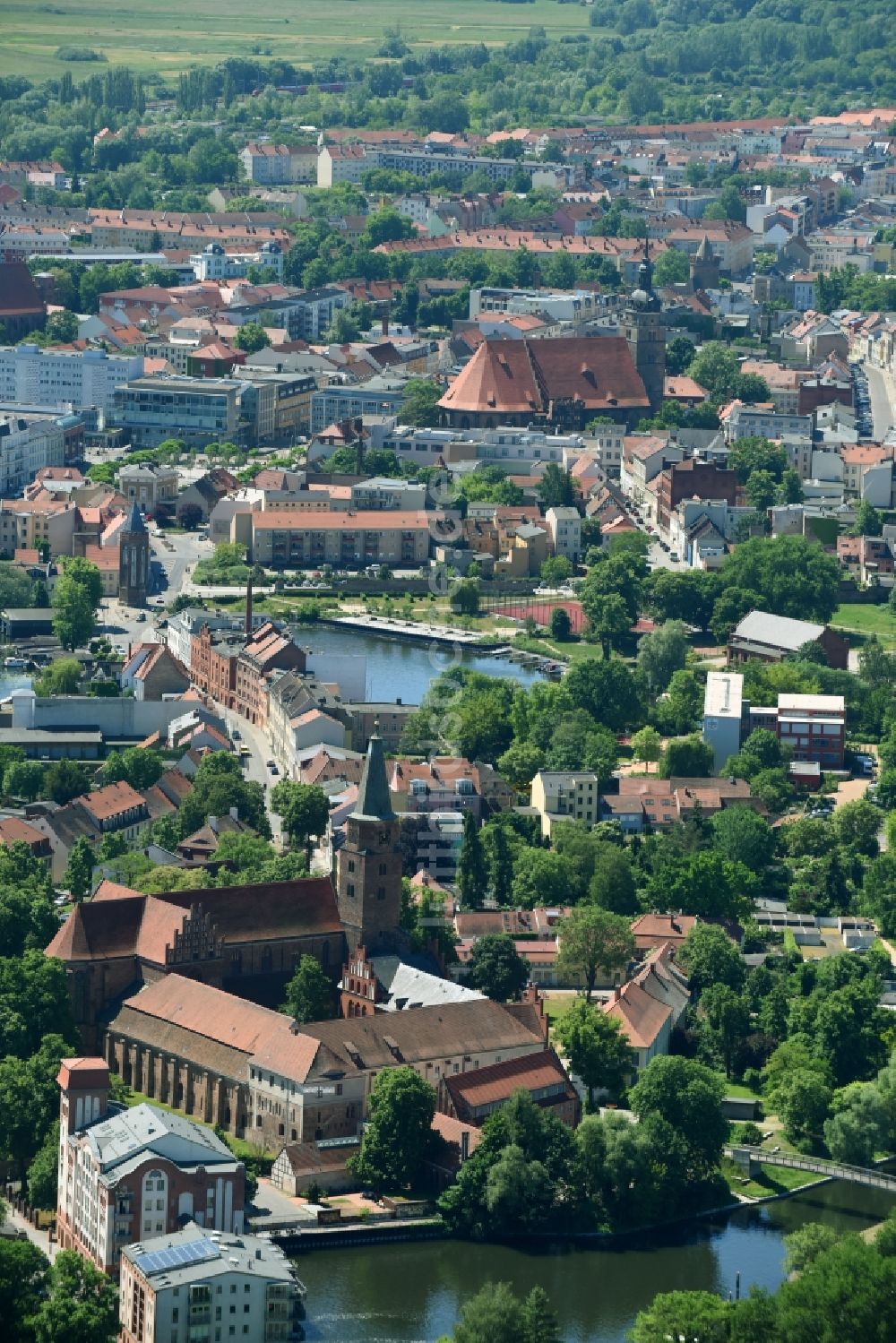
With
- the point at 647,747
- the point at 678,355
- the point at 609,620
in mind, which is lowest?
the point at 678,355

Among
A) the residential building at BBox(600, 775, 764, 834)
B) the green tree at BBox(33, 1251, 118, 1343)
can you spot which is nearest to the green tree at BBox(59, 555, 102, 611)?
the residential building at BBox(600, 775, 764, 834)

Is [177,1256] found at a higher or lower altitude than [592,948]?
higher

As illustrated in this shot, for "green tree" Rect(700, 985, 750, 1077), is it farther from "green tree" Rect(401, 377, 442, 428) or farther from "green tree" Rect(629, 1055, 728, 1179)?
"green tree" Rect(401, 377, 442, 428)

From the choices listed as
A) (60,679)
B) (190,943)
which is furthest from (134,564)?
(190,943)

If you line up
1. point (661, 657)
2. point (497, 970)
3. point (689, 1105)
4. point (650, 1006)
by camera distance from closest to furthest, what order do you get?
point (689, 1105), point (650, 1006), point (497, 970), point (661, 657)

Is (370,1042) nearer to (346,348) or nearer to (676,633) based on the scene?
(676,633)

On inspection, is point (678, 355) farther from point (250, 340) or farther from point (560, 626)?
point (560, 626)
